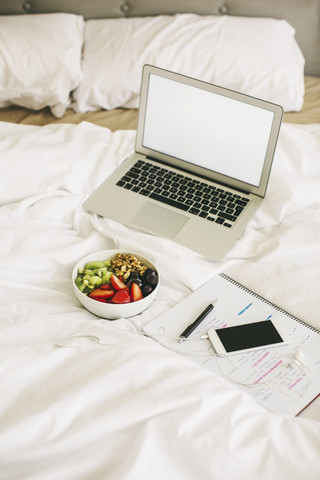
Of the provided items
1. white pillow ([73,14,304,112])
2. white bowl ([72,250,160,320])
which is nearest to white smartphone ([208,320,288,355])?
white bowl ([72,250,160,320])

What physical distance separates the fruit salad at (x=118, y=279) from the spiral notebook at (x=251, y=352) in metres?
0.06

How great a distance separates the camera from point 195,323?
2.84ft

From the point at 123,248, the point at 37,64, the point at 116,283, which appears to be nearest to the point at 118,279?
the point at 116,283

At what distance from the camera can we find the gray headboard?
166 cm

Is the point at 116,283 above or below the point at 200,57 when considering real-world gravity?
below

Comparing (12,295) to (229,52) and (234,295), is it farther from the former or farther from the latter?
(229,52)

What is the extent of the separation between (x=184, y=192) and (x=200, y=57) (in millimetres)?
594

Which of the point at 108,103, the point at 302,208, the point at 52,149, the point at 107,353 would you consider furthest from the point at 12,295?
the point at 108,103

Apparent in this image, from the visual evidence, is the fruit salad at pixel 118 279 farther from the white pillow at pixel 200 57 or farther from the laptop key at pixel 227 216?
the white pillow at pixel 200 57

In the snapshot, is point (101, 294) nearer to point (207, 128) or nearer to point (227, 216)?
point (227, 216)

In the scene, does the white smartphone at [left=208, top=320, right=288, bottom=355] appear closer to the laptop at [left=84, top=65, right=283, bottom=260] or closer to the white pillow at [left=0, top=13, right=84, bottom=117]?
the laptop at [left=84, top=65, right=283, bottom=260]

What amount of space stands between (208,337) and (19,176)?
1.82 feet

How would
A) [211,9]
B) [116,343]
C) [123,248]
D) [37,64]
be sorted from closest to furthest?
[116,343]
[123,248]
[37,64]
[211,9]

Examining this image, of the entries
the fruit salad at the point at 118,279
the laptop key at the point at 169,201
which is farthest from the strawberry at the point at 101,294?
the laptop key at the point at 169,201
